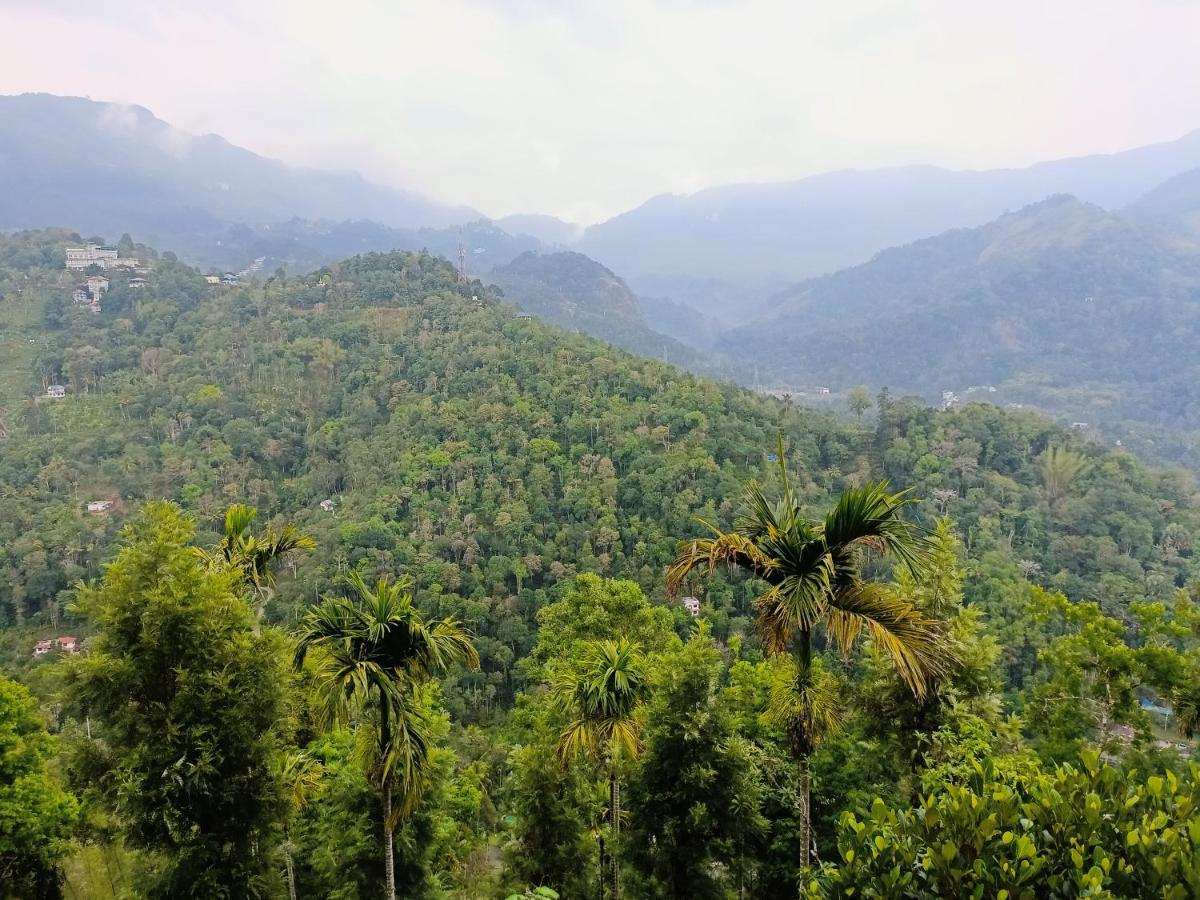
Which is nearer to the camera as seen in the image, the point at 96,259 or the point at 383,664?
the point at 383,664

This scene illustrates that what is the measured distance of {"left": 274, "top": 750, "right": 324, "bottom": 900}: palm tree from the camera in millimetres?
6844

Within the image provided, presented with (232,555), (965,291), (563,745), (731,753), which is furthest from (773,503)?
(965,291)

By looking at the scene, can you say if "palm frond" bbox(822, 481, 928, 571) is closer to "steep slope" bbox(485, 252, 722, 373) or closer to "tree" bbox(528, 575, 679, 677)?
"tree" bbox(528, 575, 679, 677)

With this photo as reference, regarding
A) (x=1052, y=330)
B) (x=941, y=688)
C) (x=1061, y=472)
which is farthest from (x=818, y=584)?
(x=1052, y=330)

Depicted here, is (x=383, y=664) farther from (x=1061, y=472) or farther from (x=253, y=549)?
(x=1061, y=472)

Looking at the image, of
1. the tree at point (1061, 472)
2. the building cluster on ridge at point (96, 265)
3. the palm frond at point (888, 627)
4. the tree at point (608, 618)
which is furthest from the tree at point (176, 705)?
the building cluster on ridge at point (96, 265)

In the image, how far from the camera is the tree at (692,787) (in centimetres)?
725

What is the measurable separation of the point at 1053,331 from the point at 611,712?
174304 millimetres

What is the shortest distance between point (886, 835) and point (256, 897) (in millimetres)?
7082

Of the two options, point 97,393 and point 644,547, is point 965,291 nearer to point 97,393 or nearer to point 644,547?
point 644,547

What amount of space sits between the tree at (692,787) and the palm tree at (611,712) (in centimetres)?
49

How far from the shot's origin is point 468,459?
4472 centimetres

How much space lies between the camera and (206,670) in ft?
20.8

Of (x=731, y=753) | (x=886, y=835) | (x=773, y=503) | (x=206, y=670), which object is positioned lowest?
(x=731, y=753)
